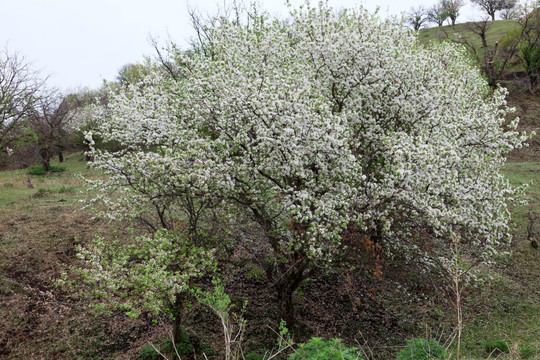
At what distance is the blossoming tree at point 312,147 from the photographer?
30.1ft

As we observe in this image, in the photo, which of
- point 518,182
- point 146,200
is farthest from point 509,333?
point 518,182

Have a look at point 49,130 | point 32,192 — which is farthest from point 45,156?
point 32,192

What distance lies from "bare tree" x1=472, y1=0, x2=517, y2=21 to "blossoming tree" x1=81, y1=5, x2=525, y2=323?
71653mm

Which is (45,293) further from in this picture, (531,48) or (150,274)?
(531,48)

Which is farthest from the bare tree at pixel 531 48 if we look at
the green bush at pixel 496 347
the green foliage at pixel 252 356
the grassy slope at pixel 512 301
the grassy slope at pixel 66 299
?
the green foliage at pixel 252 356

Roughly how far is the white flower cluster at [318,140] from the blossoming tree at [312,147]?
1.9 inches

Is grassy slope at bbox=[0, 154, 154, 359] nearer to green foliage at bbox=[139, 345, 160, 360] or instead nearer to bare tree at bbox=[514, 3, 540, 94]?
green foliage at bbox=[139, 345, 160, 360]

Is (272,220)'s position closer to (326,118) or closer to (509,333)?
(326,118)

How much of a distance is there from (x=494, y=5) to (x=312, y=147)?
7952 cm

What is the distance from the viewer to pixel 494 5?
226 ft

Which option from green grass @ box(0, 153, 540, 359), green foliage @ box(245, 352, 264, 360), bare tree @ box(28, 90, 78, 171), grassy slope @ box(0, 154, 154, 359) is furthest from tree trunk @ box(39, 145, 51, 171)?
green foliage @ box(245, 352, 264, 360)

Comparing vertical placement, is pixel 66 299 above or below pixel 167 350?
above

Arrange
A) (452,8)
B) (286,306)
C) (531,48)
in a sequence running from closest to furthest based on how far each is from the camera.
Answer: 1. (286,306)
2. (531,48)
3. (452,8)

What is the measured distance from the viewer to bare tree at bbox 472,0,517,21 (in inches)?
2680
